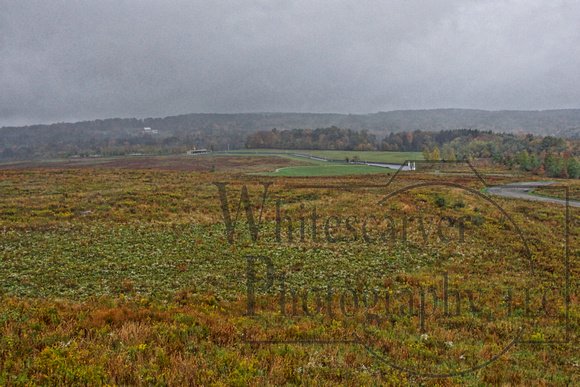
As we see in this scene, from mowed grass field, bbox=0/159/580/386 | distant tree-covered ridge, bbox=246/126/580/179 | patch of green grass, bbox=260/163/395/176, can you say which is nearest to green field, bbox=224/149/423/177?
patch of green grass, bbox=260/163/395/176

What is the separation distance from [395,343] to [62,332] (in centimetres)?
860

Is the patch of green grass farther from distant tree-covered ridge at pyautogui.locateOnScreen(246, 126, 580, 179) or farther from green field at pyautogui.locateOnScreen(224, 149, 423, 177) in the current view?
distant tree-covered ridge at pyautogui.locateOnScreen(246, 126, 580, 179)

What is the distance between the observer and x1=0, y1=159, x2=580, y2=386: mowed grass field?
6.96 meters

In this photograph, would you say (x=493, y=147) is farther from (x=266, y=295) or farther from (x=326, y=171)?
(x=266, y=295)

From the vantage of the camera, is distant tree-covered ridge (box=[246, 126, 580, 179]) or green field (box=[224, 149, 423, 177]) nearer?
green field (box=[224, 149, 423, 177])

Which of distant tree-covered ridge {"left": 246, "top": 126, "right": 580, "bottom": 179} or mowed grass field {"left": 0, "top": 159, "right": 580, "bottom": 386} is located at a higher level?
distant tree-covered ridge {"left": 246, "top": 126, "right": 580, "bottom": 179}

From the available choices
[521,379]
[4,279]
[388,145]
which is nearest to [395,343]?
[521,379]

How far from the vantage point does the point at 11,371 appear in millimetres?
6008

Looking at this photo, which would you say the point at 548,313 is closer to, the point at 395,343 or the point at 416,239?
the point at 395,343

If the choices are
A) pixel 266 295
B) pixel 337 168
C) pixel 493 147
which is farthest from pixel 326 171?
pixel 266 295

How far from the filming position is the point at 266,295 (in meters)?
13.3

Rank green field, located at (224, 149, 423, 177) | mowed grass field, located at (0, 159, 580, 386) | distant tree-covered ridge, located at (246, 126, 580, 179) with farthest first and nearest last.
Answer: distant tree-covered ridge, located at (246, 126, 580, 179), green field, located at (224, 149, 423, 177), mowed grass field, located at (0, 159, 580, 386)

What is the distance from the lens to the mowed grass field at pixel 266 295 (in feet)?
22.9

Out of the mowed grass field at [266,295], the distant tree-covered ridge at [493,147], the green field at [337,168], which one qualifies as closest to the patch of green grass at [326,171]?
the green field at [337,168]
